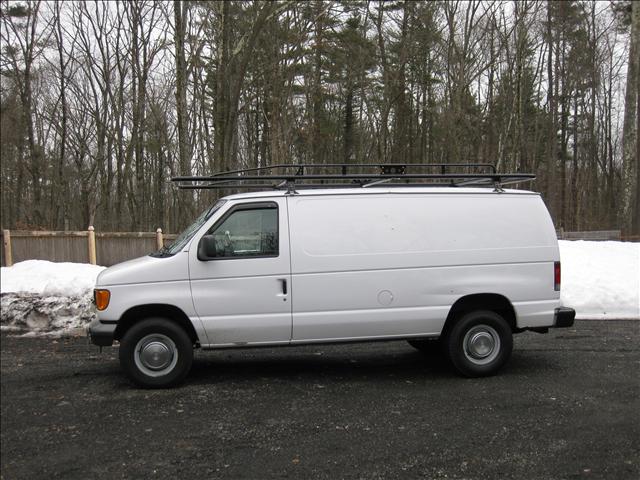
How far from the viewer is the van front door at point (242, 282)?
18.6 ft

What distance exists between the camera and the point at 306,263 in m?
5.76

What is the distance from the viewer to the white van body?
5668 millimetres

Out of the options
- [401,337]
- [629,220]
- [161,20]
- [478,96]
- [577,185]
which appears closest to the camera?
[401,337]

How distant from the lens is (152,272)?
18.4 ft

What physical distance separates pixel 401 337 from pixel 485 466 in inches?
87.7

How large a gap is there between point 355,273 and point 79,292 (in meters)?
6.00

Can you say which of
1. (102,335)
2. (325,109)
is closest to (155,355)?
(102,335)

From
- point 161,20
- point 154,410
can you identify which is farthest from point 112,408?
point 161,20

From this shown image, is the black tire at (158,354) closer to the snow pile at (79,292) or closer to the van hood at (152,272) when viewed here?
the van hood at (152,272)

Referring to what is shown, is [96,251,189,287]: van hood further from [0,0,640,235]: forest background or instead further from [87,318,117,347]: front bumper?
[0,0,640,235]: forest background

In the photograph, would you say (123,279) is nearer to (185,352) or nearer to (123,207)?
(185,352)

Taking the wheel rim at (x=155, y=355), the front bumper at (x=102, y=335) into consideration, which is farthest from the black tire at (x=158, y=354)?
the front bumper at (x=102, y=335)

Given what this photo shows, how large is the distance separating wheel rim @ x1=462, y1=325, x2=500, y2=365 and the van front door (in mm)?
2060

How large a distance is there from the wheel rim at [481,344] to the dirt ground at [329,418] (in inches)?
9.8
